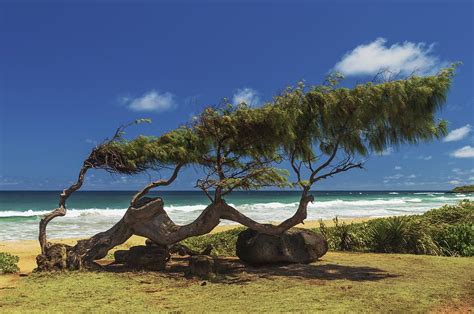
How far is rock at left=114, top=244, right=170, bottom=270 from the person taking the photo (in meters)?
11.5

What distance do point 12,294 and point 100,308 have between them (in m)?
2.48

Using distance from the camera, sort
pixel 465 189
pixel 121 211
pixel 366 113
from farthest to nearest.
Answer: pixel 465 189 → pixel 121 211 → pixel 366 113

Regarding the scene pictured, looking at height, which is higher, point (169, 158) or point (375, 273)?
point (169, 158)

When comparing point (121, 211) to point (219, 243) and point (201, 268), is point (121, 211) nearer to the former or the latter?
point (219, 243)

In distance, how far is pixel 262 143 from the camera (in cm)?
1190

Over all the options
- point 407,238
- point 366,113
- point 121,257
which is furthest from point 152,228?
point 407,238

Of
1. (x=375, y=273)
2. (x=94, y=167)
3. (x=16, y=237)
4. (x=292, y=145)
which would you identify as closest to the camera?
(x=375, y=273)

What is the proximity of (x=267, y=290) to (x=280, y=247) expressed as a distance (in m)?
3.01

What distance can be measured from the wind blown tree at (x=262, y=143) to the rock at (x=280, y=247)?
38 cm

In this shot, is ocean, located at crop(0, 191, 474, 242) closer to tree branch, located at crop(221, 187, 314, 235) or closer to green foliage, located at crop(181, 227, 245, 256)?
green foliage, located at crop(181, 227, 245, 256)

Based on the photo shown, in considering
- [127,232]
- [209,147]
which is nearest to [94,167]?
[127,232]

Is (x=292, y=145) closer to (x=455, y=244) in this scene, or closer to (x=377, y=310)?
(x=377, y=310)

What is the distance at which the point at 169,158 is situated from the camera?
471 inches

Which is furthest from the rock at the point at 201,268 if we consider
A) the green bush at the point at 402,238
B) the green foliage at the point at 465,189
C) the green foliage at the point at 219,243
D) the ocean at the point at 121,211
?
the green foliage at the point at 465,189
